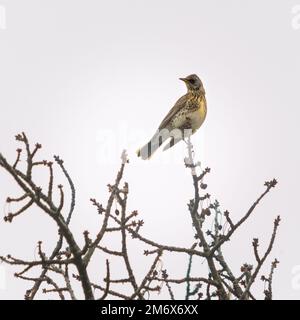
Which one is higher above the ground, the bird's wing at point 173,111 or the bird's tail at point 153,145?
the bird's wing at point 173,111

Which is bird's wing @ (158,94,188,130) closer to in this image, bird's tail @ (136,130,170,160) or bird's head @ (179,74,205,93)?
bird's tail @ (136,130,170,160)

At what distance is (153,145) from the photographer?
12.4 m

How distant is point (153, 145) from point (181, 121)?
101 cm

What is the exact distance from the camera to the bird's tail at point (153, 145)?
1211 cm

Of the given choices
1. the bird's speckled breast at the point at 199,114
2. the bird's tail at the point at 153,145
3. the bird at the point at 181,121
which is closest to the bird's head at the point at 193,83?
the bird at the point at 181,121

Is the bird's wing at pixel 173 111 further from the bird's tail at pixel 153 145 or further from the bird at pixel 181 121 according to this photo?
the bird's tail at pixel 153 145

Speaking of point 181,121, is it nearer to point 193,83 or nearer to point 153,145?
point 153,145

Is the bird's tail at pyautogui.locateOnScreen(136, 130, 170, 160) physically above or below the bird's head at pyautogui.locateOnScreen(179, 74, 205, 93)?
below

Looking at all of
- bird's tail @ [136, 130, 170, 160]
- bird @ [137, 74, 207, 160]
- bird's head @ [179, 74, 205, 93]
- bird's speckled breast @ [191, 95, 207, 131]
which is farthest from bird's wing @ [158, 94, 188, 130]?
bird's head @ [179, 74, 205, 93]

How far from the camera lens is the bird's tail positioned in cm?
1211

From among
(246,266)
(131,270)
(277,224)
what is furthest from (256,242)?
(131,270)
